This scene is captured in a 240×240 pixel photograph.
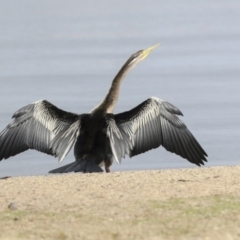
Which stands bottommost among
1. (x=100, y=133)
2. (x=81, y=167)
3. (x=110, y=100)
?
(x=81, y=167)

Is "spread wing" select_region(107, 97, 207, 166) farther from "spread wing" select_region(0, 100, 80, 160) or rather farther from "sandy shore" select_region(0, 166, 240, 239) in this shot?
"sandy shore" select_region(0, 166, 240, 239)

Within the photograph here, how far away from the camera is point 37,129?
10195 mm

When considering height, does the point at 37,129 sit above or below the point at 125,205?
above

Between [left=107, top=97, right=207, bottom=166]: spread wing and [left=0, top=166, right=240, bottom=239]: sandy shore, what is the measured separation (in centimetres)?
149

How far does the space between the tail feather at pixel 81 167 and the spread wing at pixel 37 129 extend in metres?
0.56

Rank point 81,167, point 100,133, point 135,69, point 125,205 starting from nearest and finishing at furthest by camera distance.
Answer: point 125,205 < point 81,167 < point 100,133 < point 135,69

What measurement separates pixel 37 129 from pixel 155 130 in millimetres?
1217

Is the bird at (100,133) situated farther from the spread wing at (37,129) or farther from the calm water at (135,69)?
the calm water at (135,69)

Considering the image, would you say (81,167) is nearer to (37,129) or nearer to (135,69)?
(37,129)

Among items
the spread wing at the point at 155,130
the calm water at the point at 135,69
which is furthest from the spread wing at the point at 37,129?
the calm water at the point at 135,69

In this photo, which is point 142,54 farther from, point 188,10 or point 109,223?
point 188,10

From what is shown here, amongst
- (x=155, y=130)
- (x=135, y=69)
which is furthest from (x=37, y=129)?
(x=135, y=69)

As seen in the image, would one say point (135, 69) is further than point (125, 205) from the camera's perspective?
Yes

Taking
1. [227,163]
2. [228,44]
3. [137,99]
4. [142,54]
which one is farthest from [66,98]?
[228,44]
